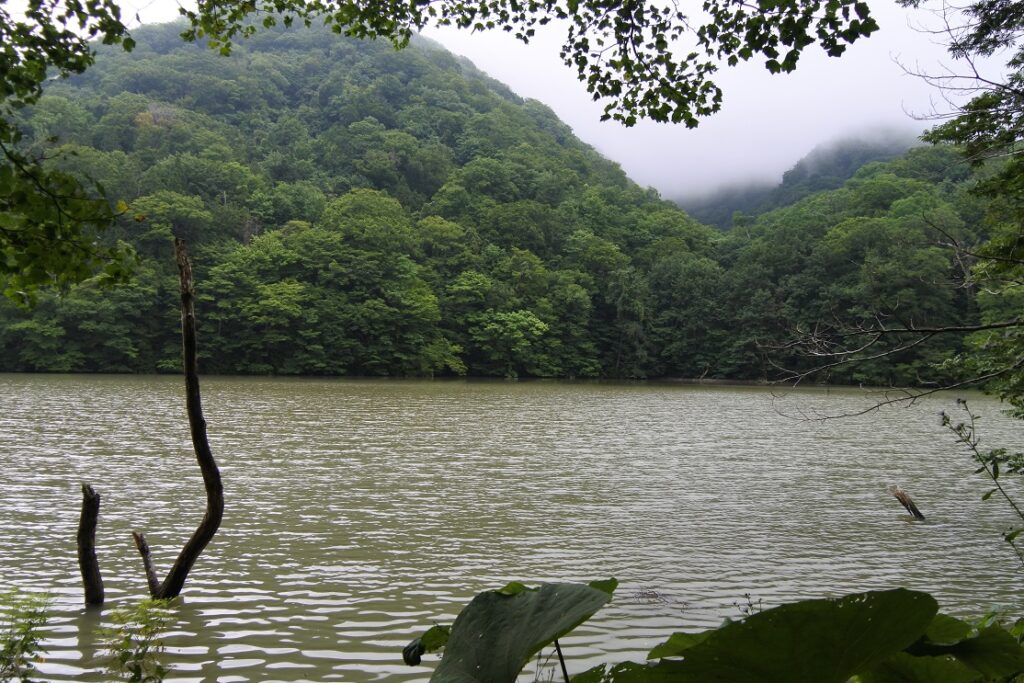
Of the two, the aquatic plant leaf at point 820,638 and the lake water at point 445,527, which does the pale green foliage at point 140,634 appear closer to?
the lake water at point 445,527

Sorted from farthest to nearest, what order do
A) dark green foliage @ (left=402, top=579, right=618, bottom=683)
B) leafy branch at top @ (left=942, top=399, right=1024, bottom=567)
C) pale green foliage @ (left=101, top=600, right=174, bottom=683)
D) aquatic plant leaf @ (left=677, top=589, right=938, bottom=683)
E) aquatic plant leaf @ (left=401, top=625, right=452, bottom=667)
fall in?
pale green foliage @ (left=101, top=600, right=174, bottom=683) → leafy branch at top @ (left=942, top=399, right=1024, bottom=567) → aquatic plant leaf @ (left=401, top=625, right=452, bottom=667) → dark green foliage @ (left=402, top=579, right=618, bottom=683) → aquatic plant leaf @ (left=677, top=589, right=938, bottom=683)

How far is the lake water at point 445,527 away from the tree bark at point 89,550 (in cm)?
21

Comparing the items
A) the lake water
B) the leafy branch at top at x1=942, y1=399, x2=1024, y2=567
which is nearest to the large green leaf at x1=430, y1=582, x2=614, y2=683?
the leafy branch at top at x1=942, y1=399, x2=1024, y2=567

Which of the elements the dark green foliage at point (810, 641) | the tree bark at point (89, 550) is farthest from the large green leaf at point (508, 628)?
the tree bark at point (89, 550)

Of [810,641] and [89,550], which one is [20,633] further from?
[810,641]

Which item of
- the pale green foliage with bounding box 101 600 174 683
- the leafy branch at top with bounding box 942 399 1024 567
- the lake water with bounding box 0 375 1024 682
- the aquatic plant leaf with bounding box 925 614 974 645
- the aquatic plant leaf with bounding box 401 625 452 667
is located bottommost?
the lake water with bounding box 0 375 1024 682

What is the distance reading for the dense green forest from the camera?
43844mm

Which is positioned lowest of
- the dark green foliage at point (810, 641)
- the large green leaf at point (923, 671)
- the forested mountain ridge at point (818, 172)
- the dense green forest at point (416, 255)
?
the large green leaf at point (923, 671)

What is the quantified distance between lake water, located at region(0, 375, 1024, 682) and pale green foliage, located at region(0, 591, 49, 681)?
0.78 feet

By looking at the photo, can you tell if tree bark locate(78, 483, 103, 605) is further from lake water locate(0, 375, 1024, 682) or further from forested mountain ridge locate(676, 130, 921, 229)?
forested mountain ridge locate(676, 130, 921, 229)

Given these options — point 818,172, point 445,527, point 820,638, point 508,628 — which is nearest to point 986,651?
point 820,638

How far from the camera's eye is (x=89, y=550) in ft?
20.0

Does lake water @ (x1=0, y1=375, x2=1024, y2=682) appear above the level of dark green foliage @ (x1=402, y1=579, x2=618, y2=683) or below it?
below

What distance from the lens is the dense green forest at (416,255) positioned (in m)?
43.8
